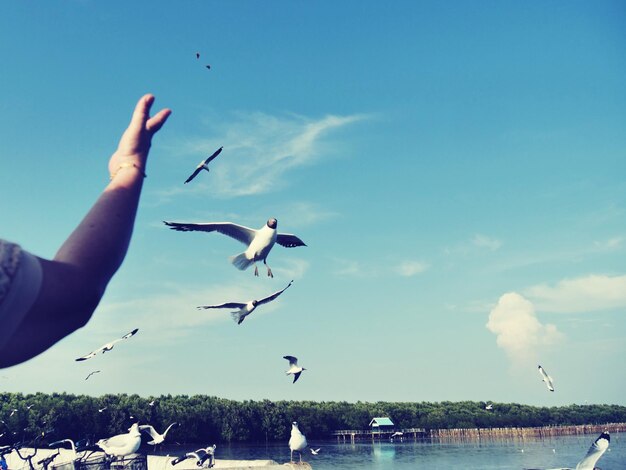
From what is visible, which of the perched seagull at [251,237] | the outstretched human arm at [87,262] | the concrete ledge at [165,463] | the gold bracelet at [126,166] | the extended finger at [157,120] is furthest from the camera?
the concrete ledge at [165,463]

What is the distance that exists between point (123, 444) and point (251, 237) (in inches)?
356

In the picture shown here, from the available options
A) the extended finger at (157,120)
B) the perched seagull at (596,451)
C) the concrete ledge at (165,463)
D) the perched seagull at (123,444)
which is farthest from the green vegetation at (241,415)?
the extended finger at (157,120)

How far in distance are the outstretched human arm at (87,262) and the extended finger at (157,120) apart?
1.4 inches

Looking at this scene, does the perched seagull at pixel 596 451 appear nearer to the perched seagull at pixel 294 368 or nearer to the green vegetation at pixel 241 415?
the perched seagull at pixel 294 368

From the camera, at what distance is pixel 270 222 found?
38.5 ft

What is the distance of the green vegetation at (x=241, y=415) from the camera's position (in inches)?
3413

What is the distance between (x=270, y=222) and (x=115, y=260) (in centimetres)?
1034

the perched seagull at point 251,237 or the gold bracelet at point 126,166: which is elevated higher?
the perched seagull at point 251,237

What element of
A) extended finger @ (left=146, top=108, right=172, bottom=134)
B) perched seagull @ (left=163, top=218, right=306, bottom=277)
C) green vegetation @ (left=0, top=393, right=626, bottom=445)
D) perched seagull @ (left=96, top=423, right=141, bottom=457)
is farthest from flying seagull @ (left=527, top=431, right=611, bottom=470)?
green vegetation @ (left=0, top=393, right=626, bottom=445)

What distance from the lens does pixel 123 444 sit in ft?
58.4

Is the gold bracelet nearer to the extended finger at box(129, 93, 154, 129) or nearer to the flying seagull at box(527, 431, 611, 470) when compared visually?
the extended finger at box(129, 93, 154, 129)

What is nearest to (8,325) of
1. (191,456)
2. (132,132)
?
(132,132)

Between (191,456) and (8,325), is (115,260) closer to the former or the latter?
(8,325)

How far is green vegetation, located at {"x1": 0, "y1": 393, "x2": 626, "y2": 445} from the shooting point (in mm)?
86688
